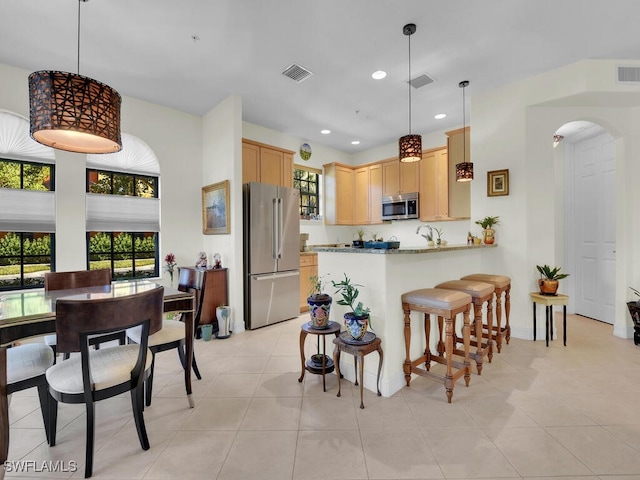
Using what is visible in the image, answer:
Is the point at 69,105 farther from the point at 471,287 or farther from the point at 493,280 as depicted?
the point at 493,280

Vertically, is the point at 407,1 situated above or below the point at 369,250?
above

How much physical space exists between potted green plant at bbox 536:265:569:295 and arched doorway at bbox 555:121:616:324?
146 cm

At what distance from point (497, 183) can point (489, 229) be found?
22.7 inches

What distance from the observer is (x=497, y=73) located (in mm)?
3361

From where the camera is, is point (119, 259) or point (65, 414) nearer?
point (65, 414)

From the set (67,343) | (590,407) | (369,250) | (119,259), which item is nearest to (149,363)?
(67,343)

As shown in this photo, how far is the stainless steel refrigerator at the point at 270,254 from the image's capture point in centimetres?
398

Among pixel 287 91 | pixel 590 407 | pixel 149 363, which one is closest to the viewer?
pixel 149 363

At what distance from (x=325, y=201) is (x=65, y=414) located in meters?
4.85

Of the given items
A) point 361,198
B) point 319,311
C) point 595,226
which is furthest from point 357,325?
point 595,226

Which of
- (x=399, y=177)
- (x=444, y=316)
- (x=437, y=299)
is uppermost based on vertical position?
(x=399, y=177)

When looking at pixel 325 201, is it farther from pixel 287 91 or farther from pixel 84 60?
pixel 84 60

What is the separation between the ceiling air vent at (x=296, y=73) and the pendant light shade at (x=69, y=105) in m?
1.98

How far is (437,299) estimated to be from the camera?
7.23 feet
